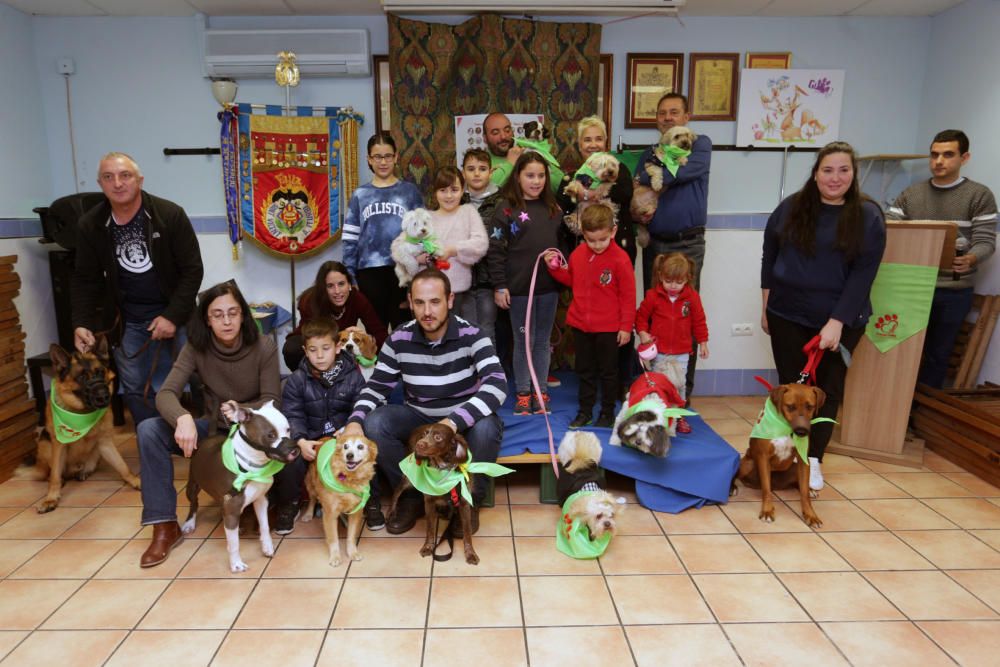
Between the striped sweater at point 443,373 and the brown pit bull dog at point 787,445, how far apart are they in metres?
1.20

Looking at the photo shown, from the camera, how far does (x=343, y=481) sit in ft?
7.80

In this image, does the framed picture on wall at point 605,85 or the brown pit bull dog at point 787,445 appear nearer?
the brown pit bull dog at point 787,445

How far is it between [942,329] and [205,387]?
393cm

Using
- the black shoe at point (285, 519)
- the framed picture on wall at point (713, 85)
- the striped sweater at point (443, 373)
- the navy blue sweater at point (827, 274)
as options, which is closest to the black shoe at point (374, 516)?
the black shoe at point (285, 519)

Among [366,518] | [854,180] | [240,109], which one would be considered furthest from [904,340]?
[240,109]

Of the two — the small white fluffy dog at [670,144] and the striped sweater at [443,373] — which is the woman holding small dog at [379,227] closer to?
the striped sweater at [443,373]

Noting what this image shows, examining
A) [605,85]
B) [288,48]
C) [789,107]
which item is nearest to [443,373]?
[605,85]

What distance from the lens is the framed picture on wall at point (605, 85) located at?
4.26 metres

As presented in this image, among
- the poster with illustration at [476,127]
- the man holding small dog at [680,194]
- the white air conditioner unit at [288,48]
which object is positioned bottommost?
the man holding small dog at [680,194]

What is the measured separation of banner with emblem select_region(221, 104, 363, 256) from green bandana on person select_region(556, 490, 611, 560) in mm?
2683

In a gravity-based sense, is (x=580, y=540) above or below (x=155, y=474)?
below

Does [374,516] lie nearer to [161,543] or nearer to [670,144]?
[161,543]

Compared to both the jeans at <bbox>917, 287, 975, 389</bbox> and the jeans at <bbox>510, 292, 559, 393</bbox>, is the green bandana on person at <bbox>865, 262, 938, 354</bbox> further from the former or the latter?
the jeans at <bbox>510, 292, 559, 393</bbox>

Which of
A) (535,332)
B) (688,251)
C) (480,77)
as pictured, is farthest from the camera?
(480,77)
